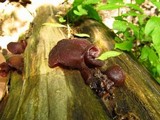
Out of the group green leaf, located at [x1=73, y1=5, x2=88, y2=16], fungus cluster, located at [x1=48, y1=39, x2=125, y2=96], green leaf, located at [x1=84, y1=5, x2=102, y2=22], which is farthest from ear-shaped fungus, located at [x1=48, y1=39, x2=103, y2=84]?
green leaf, located at [x1=84, y1=5, x2=102, y2=22]

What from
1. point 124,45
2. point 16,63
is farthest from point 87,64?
point 16,63

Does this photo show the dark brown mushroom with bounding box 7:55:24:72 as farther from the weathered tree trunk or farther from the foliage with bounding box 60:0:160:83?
the foliage with bounding box 60:0:160:83

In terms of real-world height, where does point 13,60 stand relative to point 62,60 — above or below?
below

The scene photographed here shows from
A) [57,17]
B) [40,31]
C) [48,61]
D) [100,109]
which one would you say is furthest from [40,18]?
[100,109]

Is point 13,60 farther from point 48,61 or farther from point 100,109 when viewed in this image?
point 100,109

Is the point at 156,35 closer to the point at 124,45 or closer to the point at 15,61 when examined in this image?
the point at 124,45

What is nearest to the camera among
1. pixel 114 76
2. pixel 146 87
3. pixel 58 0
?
pixel 114 76
